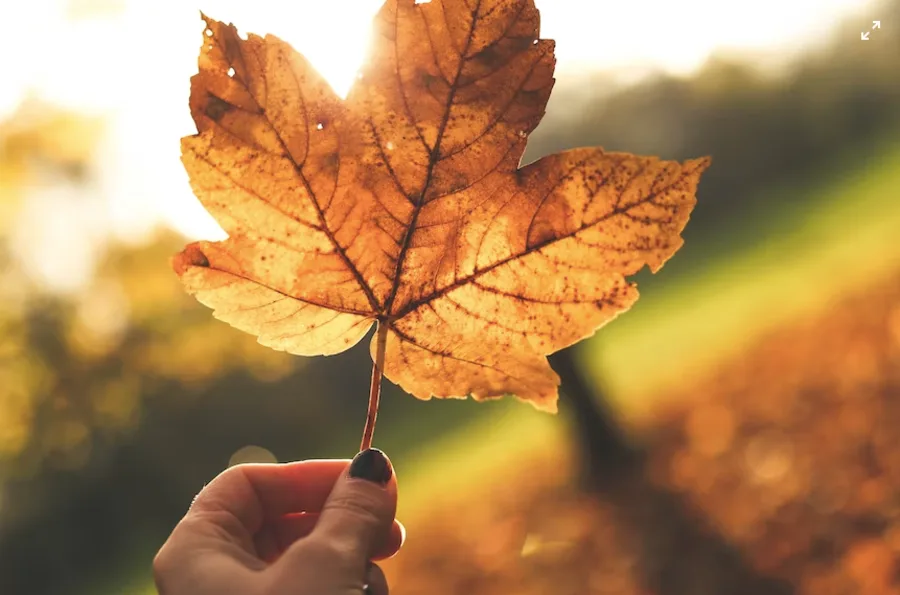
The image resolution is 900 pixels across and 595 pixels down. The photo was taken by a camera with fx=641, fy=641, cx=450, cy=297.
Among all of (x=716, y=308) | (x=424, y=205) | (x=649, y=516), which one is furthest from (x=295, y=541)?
(x=716, y=308)

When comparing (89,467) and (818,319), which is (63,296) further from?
(818,319)

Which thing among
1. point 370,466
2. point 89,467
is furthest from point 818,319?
point 89,467

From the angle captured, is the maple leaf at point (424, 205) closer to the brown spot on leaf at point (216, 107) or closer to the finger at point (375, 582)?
the brown spot on leaf at point (216, 107)

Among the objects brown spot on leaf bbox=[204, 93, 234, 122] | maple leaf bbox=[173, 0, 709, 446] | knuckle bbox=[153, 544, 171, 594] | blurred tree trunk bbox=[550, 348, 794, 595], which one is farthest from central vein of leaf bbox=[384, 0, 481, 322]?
blurred tree trunk bbox=[550, 348, 794, 595]

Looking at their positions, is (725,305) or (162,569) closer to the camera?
(162,569)

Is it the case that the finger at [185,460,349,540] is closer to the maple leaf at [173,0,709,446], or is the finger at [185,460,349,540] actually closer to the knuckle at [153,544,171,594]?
the knuckle at [153,544,171,594]

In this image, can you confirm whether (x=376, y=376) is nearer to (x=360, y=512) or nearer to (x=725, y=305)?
(x=360, y=512)

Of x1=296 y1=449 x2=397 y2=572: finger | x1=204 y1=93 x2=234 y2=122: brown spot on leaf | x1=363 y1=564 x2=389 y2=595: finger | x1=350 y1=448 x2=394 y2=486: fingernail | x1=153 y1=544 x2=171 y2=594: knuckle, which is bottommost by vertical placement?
x1=363 y1=564 x2=389 y2=595: finger
